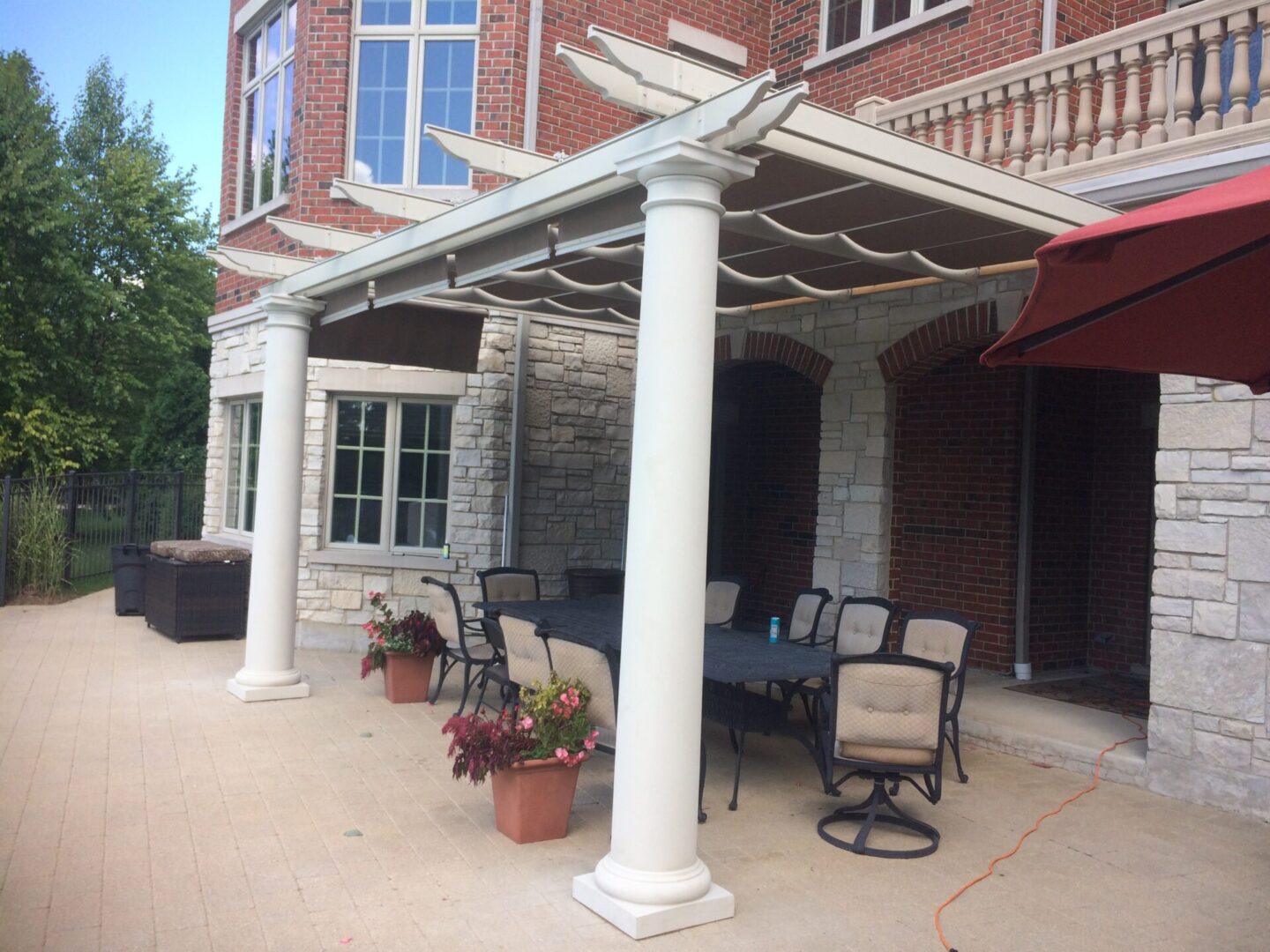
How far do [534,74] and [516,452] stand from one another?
141 inches

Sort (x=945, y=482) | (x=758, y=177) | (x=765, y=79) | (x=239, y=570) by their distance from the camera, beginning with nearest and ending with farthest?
(x=765, y=79) → (x=758, y=177) → (x=945, y=482) → (x=239, y=570)

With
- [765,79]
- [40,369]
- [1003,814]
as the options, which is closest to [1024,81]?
[765,79]

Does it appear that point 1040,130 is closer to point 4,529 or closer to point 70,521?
point 4,529

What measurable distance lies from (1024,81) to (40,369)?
18444 millimetres

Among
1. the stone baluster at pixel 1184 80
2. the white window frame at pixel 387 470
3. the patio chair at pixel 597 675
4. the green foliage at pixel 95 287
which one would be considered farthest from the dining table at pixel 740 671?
the green foliage at pixel 95 287

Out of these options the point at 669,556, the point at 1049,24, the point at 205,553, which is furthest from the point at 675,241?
the point at 205,553

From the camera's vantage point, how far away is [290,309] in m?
7.93

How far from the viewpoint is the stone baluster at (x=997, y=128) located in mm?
7031

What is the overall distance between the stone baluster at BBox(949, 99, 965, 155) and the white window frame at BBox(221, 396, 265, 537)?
7.81 m

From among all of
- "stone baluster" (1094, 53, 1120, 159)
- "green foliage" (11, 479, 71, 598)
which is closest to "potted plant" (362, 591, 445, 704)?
"stone baluster" (1094, 53, 1120, 159)

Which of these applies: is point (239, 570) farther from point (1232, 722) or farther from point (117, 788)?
point (1232, 722)

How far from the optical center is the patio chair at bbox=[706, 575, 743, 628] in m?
8.29

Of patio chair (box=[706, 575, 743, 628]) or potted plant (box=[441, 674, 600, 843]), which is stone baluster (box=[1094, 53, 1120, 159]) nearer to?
patio chair (box=[706, 575, 743, 628])

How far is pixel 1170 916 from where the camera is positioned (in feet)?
14.0
